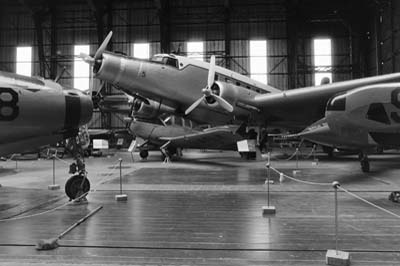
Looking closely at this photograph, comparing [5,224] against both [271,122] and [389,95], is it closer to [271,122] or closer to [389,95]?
[389,95]

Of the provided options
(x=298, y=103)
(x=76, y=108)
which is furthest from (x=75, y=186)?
(x=298, y=103)

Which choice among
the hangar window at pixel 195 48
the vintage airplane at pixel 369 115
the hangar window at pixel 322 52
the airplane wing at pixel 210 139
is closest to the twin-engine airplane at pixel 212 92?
the airplane wing at pixel 210 139

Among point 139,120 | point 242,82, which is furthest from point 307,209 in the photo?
point 139,120

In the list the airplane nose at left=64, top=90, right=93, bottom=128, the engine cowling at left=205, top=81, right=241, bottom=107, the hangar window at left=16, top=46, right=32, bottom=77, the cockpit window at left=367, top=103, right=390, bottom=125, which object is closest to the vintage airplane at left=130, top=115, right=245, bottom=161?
the engine cowling at left=205, top=81, right=241, bottom=107

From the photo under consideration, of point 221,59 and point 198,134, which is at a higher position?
point 221,59

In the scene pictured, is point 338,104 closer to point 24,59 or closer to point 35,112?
point 35,112

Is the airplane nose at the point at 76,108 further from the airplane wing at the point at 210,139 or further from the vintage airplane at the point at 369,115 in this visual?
the airplane wing at the point at 210,139

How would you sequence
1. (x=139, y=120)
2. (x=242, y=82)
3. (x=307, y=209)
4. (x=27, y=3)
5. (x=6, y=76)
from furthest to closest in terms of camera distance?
(x=27, y=3) < (x=139, y=120) < (x=242, y=82) < (x=307, y=209) < (x=6, y=76)

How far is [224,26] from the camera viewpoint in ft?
105

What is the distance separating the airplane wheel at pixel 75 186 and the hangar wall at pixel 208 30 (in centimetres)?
2615

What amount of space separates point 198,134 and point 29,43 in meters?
24.6

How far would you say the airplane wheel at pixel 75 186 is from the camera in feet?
23.1

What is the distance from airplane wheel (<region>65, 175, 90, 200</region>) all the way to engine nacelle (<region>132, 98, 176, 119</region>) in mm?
10078

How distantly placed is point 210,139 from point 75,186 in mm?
11435
